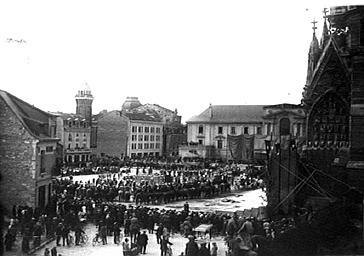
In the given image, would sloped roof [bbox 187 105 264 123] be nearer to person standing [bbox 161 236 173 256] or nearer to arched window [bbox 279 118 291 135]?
arched window [bbox 279 118 291 135]

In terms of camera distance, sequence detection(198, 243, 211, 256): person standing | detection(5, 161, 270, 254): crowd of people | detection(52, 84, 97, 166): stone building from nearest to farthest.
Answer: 1. detection(198, 243, 211, 256): person standing
2. detection(5, 161, 270, 254): crowd of people
3. detection(52, 84, 97, 166): stone building

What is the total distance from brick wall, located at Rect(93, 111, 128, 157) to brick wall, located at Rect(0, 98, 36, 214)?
12273 millimetres

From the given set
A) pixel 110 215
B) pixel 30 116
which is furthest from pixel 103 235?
pixel 30 116

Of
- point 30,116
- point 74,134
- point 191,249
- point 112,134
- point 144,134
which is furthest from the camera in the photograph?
point 144,134

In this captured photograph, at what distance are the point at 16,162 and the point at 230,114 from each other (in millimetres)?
40234

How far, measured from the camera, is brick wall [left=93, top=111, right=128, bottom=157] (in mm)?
33250

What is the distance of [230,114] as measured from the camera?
57.9 metres

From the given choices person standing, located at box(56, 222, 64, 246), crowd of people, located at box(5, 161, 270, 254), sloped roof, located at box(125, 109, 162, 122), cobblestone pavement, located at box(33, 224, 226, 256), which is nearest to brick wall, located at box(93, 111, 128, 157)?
sloped roof, located at box(125, 109, 162, 122)

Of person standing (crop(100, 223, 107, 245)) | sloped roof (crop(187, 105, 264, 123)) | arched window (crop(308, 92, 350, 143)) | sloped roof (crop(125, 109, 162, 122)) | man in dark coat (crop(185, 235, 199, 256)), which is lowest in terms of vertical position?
person standing (crop(100, 223, 107, 245))

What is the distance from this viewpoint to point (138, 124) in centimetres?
3894

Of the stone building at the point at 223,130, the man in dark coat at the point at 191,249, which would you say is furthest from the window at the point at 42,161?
the stone building at the point at 223,130

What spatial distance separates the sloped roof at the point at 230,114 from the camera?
5622 cm

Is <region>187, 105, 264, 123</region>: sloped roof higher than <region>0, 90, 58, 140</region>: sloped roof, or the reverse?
<region>187, 105, 264, 123</region>: sloped roof

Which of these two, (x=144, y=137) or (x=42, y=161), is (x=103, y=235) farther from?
(x=144, y=137)
